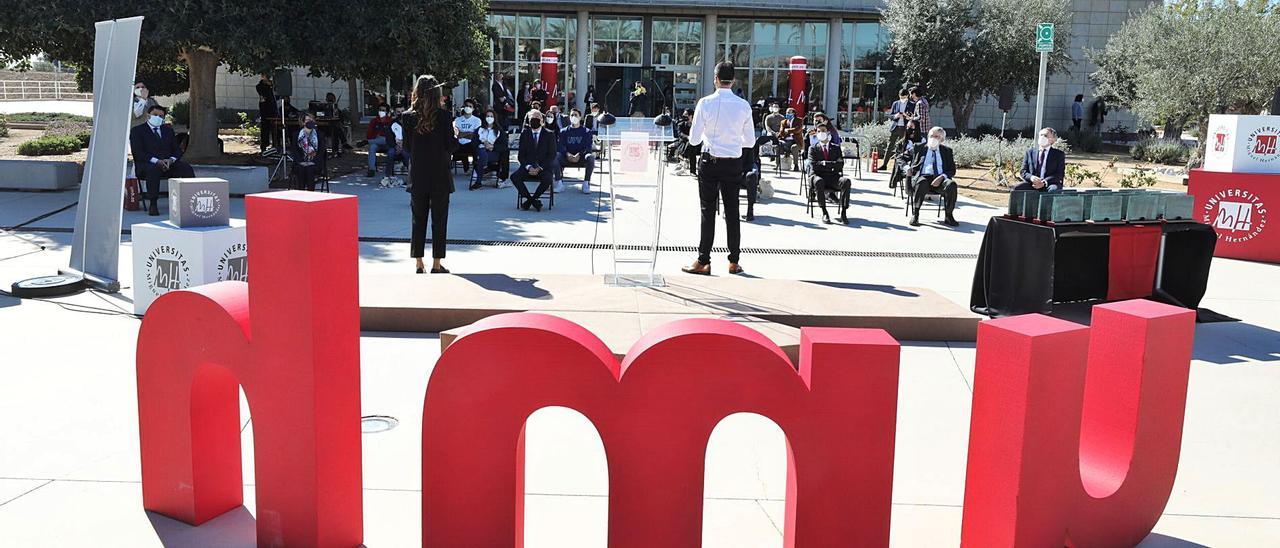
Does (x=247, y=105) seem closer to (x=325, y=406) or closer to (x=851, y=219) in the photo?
(x=851, y=219)

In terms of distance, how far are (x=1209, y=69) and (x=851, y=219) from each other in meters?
13.0

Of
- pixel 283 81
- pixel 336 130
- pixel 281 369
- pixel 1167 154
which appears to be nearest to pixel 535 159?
pixel 283 81

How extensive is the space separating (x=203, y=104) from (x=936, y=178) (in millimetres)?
13620

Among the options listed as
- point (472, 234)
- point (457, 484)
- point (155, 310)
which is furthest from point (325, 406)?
point (472, 234)

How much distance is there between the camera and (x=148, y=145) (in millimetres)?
13578

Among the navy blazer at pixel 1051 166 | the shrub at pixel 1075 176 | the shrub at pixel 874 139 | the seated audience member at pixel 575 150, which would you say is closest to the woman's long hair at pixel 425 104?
the navy blazer at pixel 1051 166

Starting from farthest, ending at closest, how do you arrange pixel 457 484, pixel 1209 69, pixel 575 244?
pixel 1209 69
pixel 575 244
pixel 457 484

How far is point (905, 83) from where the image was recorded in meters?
33.2

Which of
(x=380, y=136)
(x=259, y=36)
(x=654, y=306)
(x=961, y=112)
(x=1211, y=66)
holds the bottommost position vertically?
(x=654, y=306)

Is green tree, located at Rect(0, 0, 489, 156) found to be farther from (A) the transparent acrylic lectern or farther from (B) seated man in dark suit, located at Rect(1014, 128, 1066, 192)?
(B) seated man in dark suit, located at Rect(1014, 128, 1066, 192)

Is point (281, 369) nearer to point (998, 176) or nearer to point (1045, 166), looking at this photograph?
point (1045, 166)

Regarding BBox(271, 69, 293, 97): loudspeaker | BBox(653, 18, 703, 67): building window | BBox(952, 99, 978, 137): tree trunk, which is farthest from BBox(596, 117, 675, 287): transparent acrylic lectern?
BBox(653, 18, 703, 67): building window

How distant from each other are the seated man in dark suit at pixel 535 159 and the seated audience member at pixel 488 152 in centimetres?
256

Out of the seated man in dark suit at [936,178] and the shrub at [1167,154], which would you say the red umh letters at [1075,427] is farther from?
the shrub at [1167,154]
